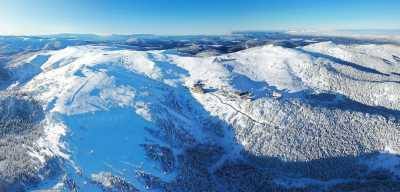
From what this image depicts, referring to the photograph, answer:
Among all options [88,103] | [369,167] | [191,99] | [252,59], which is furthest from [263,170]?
[252,59]

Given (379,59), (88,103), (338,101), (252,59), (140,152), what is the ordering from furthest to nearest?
1. (252,59)
2. (379,59)
3. (338,101)
4. (88,103)
5. (140,152)

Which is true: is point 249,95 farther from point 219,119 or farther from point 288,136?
point 288,136

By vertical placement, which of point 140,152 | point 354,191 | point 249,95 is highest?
point 249,95

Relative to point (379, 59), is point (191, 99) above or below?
below

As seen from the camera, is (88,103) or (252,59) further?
(252,59)

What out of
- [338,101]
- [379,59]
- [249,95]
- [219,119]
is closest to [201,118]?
[219,119]

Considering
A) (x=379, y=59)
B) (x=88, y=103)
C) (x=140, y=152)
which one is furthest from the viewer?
(x=379, y=59)
